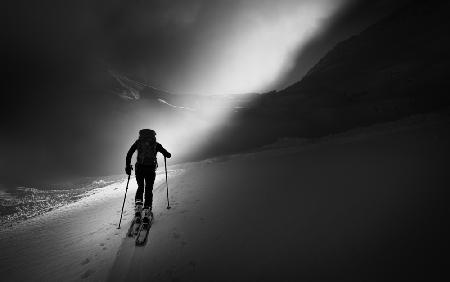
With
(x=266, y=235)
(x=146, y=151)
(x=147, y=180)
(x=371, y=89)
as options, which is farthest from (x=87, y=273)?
(x=371, y=89)

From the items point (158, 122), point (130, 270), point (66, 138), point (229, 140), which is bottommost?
point (130, 270)

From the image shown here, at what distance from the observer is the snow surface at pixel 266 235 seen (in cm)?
411

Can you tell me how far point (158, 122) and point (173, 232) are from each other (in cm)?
5224

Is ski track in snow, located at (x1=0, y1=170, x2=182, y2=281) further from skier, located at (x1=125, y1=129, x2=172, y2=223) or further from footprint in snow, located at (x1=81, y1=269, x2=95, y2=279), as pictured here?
skier, located at (x1=125, y1=129, x2=172, y2=223)

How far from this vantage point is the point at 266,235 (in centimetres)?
537

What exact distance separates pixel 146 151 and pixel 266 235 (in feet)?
14.8

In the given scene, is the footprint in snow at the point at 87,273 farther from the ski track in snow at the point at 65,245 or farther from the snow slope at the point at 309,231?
the snow slope at the point at 309,231

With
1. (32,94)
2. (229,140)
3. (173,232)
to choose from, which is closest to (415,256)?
(173,232)

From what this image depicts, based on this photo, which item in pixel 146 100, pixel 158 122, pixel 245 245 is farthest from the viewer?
pixel 146 100

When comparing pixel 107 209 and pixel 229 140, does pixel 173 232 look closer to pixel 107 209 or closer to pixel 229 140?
pixel 107 209

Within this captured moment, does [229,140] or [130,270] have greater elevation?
[229,140]

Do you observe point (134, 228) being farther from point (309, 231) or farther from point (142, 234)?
point (309, 231)

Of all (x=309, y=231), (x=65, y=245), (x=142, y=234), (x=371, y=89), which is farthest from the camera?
(x=371, y=89)

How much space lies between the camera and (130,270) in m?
4.39
